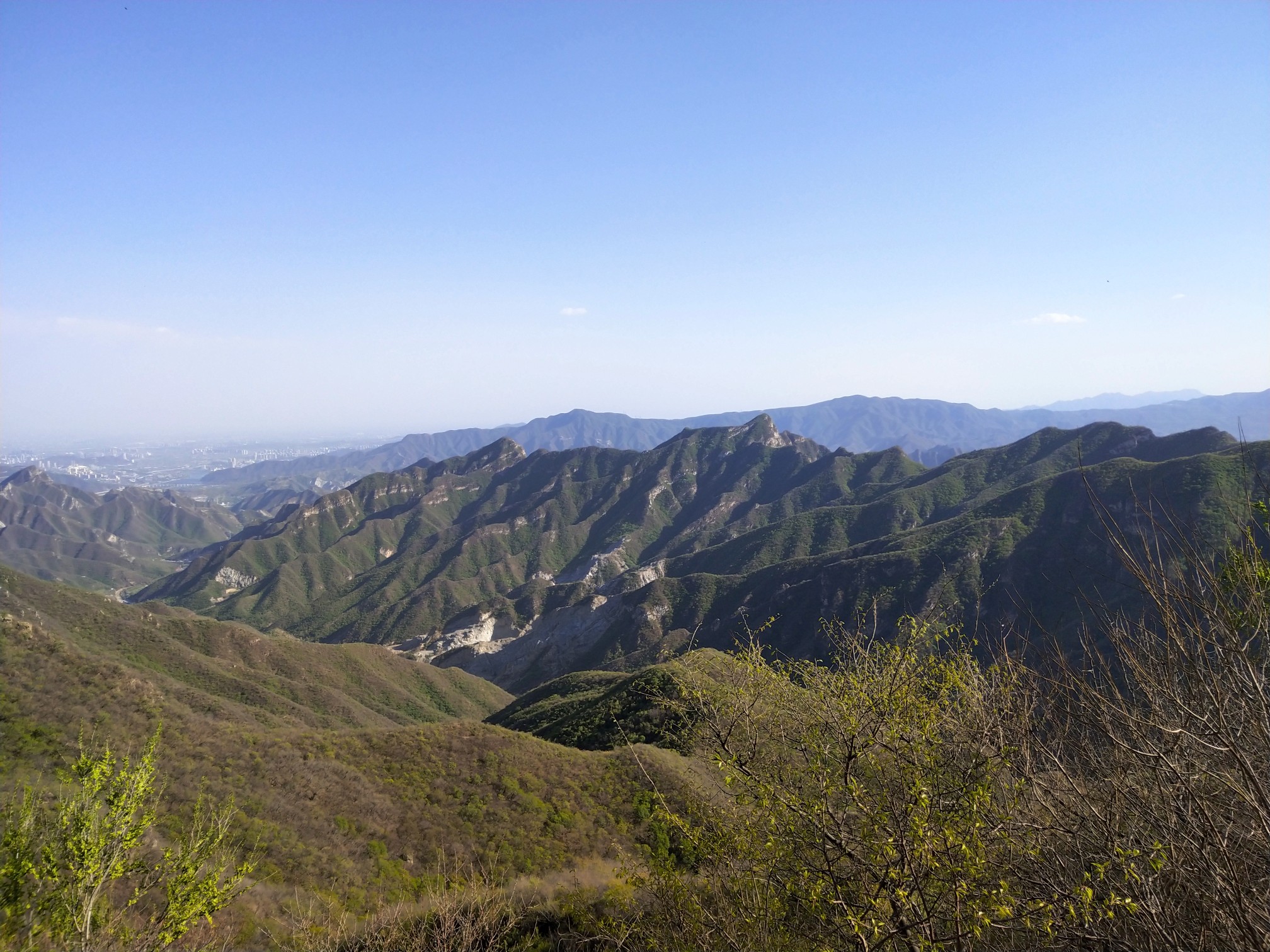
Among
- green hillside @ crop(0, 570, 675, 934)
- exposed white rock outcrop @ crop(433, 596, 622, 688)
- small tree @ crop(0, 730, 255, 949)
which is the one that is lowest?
exposed white rock outcrop @ crop(433, 596, 622, 688)

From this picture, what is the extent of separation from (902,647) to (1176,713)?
4599 millimetres

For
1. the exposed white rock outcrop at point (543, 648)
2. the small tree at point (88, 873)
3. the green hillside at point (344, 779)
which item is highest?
the small tree at point (88, 873)

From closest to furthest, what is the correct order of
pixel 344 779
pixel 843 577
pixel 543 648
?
pixel 344 779
pixel 843 577
pixel 543 648

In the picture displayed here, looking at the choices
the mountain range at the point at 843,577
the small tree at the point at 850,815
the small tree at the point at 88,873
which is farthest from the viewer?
the mountain range at the point at 843,577

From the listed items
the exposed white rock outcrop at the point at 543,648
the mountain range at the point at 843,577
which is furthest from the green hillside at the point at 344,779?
the exposed white rock outcrop at the point at 543,648

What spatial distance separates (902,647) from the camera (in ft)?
33.3

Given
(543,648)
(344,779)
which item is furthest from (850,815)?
(543,648)

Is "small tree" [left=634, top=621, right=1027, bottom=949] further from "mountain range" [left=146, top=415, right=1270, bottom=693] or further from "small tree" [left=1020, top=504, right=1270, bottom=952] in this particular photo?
"mountain range" [left=146, top=415, right=1270, bottom=693]

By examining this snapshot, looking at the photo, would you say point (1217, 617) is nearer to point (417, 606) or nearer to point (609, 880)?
point (609, 880)

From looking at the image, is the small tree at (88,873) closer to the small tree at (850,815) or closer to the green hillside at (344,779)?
the green hillside at (344,779)

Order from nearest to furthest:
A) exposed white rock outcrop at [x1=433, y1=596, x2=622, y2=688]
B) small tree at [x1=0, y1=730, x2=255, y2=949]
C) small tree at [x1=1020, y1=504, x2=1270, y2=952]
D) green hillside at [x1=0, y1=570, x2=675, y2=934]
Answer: small tree at [x1=1020, y1=504, x2=1270, y2=952], small tree at [x1=0, y1=730, x2=255, y2=949], green hillside at [x1=0, y1=570, x2=675, y2=934], exposed white rock outcrop at [x1=433, y1=596, x2=622, y2=688]

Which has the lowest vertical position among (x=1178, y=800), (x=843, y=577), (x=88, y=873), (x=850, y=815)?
(x=843, y=577)

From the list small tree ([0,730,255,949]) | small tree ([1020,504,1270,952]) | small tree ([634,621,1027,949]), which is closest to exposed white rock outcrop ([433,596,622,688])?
small tree ([0,730,255,949])

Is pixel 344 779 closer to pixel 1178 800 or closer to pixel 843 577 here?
pixel 1178 800
